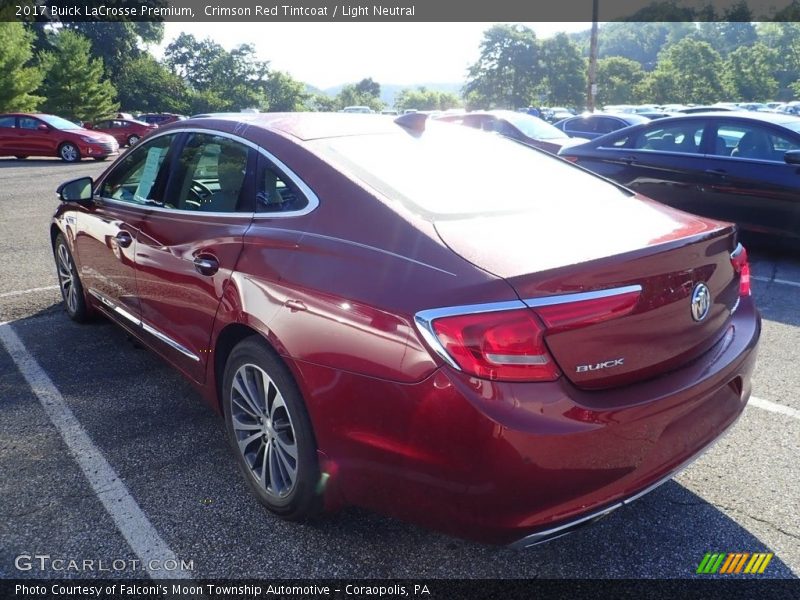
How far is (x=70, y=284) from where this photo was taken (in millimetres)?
4961

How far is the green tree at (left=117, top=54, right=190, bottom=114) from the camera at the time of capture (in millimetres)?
52906

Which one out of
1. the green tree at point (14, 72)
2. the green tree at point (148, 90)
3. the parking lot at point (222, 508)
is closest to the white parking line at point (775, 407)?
the parking lot at point (222, 508)

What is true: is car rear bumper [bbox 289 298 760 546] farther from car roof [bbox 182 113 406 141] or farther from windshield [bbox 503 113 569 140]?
windshield [bbox 503 113 569 140]

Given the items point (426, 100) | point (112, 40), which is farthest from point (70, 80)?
point (426, 100)

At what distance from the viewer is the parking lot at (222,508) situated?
2.45 m

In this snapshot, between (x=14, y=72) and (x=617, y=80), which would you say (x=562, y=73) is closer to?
(x=617, y=80)

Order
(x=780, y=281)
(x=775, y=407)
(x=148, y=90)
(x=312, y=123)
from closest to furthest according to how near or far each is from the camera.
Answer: (x=312, y=123) < (x=775, y=407) < (x=780, y=281) < (x=148, y=90)

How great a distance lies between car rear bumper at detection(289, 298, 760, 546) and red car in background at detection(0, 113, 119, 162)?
68.6ft

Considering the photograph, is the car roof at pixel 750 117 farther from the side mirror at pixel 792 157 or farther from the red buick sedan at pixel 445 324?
the red buick sedan at pixel 445 324

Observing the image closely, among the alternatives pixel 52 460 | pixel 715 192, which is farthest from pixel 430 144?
pixel 715 192

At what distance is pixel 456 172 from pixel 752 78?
75951mm

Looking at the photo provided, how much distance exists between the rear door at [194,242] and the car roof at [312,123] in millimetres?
124

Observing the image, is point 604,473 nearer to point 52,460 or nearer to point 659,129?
point 52,460

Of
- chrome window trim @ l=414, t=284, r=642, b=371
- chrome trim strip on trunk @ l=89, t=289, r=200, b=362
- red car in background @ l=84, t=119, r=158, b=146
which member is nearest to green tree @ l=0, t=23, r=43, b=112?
red car in background @ l=84, t=119, r=158, b=146
